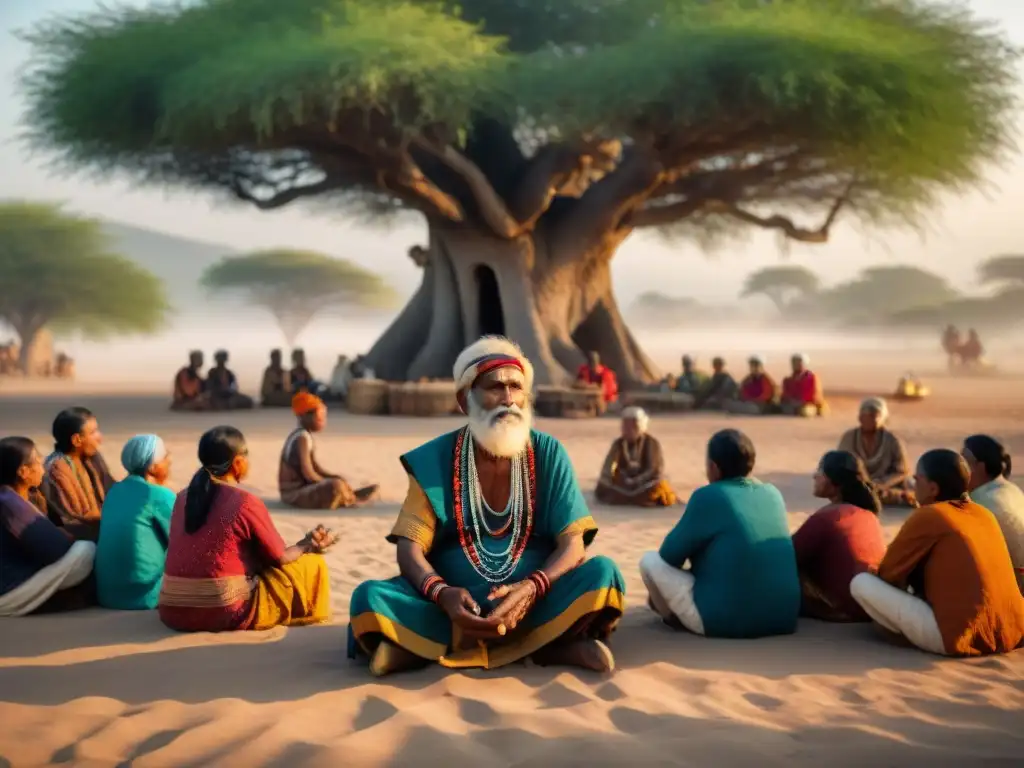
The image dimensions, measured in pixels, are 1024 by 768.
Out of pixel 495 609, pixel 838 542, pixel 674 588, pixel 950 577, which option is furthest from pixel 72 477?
pixel 950 577

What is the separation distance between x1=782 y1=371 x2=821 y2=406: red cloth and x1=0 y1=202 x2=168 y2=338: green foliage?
116 feet

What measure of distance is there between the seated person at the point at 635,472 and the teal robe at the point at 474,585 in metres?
4.38

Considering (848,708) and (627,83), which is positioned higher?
(627,83)

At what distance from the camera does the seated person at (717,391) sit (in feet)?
64.8

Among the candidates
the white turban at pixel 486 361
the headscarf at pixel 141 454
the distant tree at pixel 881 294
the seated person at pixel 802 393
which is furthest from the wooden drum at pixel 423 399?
the distant tree at pixel 881 294

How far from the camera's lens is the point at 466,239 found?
72.5ft

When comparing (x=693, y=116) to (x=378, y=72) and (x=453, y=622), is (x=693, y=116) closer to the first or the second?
(x=378, y=72)

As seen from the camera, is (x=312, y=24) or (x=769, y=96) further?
(x=312, y=24)

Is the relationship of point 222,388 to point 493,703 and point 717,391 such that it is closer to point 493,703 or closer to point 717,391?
point 717,391

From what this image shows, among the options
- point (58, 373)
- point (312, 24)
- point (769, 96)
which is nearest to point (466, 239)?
point (312, 24)

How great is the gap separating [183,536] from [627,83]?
1441 centimetres

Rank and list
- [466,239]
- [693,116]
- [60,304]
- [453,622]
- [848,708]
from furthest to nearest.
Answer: [60,304], [466,239], [693,116], [453,622], [848,708]

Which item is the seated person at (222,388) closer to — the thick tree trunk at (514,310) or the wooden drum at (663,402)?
the thick tree trunk at (514,310)

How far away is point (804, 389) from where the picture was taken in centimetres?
1806
